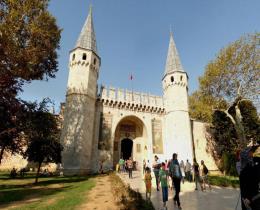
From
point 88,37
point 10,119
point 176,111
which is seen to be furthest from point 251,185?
point 88,37

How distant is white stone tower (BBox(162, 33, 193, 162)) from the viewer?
798 inches

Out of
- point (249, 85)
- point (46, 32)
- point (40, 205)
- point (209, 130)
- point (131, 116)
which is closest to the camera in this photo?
point (40, 205)

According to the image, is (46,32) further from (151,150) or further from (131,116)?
(151,150)

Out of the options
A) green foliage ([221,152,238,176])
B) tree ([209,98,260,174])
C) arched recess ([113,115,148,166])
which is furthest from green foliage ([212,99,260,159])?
arched recess ([113,115,148,166])

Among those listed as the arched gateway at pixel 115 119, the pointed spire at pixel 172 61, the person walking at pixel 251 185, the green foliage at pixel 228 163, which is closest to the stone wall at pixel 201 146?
the arched gateway at pixel 115 119

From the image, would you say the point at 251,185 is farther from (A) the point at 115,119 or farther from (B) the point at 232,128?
(B) the point at 232,128

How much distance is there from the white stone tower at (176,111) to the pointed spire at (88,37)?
9479 millimetres

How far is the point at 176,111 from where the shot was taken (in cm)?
2153

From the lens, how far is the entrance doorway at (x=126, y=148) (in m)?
23.0

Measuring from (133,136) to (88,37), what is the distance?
497 inches

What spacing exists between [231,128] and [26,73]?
22511 millimetres

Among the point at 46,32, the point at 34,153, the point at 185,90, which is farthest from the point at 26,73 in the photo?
the point at 185,90

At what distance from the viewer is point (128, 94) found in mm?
22750

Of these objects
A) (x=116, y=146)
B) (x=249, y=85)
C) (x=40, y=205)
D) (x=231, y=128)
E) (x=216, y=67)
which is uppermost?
(x=216, y=67)
